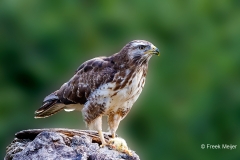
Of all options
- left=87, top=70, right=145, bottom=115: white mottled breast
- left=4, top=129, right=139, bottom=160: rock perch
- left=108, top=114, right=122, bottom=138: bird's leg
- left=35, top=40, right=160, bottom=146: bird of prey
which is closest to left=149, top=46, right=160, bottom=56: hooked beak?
left=35, top=40, right=160, bottom=146: bird of prey

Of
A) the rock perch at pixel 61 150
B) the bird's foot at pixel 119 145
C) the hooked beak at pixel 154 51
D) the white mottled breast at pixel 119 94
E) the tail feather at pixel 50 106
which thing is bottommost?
the rock perch at pixel 61 150

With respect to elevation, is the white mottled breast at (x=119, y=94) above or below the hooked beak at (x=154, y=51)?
below

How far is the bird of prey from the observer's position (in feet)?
19.6

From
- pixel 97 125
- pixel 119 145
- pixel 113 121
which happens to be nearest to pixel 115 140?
pixel 119 145

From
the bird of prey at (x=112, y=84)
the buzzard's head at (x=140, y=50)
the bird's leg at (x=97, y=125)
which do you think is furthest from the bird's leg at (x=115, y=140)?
the buzzard's head at (x=140, y=50)

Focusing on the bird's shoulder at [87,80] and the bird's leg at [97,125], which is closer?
the bird's leg at [97,125]

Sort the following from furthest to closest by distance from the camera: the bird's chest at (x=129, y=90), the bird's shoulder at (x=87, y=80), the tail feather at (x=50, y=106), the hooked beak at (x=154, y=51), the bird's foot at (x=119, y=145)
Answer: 1. the tail feather at (x=50, y=106)
2. the bird's shoulder at (x=87, y=80)
3. the bird's chest at (x=129, y=90)
4. the hooked beak at (x=154, y=51)
5. the bird's foot at (x=119, y=145)

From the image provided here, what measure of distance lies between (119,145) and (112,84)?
0.57 metres

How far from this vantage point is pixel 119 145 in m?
5.63

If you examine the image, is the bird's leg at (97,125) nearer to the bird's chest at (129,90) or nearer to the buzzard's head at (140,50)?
the bird's chest at (129,90)

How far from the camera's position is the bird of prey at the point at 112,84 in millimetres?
5973

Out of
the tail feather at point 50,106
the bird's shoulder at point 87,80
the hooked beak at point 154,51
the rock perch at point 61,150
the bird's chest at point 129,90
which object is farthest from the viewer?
the tail feather at point 50,106

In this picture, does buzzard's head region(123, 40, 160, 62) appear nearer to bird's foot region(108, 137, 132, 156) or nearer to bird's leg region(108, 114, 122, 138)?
bird's leg region(108, 114, 122, 138)

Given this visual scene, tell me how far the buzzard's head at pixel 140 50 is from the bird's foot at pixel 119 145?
0.64 metres
